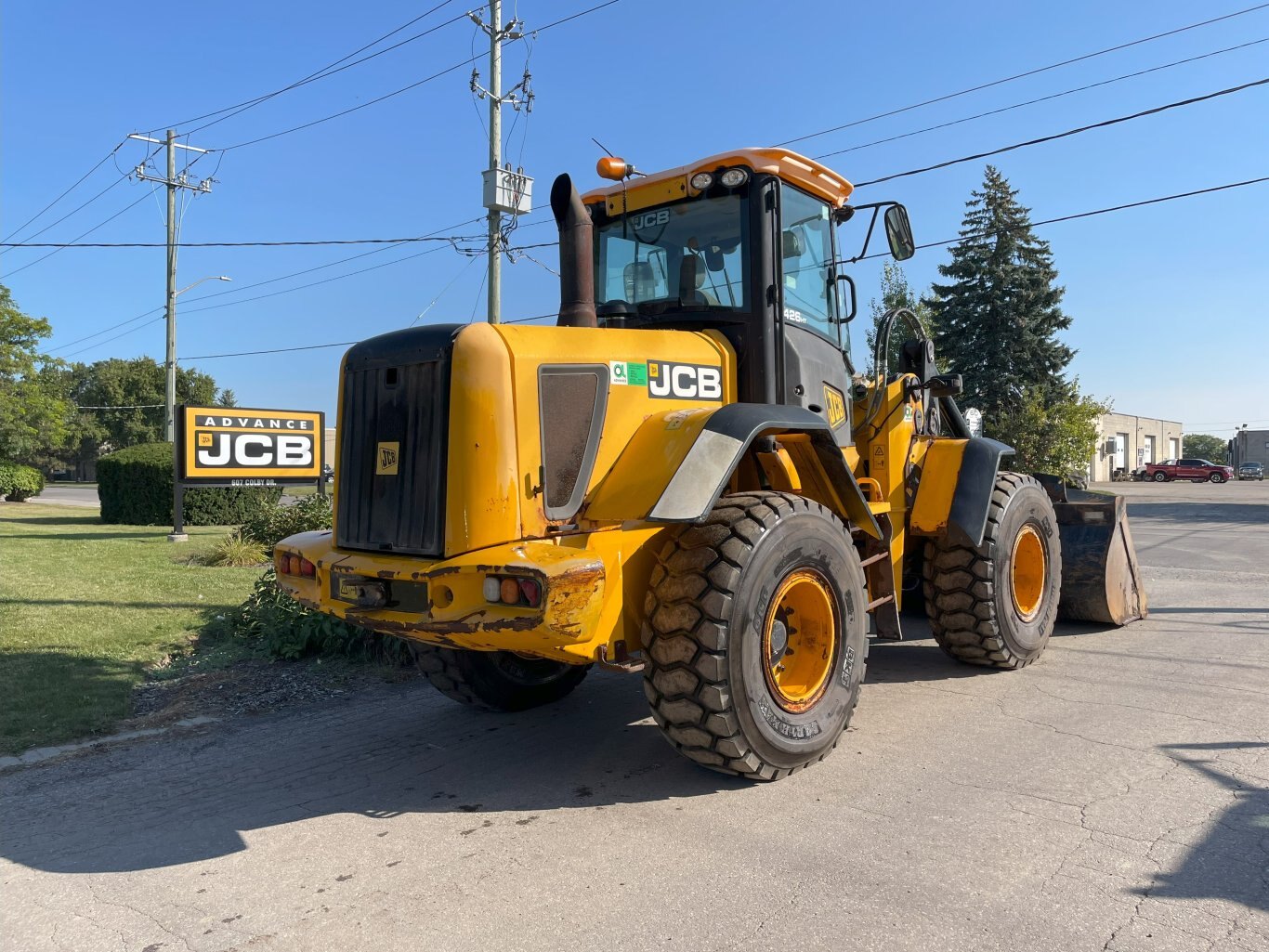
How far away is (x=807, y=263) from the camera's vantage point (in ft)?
17.2

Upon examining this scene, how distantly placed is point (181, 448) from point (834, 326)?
11.7 meters

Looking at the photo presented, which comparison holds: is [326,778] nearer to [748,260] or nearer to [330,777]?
[330,777]

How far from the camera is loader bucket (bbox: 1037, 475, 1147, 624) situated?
729 centimetres

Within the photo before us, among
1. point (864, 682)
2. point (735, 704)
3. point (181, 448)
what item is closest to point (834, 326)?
point (864, 682)

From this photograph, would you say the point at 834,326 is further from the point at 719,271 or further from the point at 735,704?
the point at 735,704

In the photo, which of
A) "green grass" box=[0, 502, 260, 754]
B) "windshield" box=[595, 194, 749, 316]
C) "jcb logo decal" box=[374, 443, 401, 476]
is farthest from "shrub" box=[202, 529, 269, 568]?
"jcb logo decal" box=[374, 443, 401, 476]

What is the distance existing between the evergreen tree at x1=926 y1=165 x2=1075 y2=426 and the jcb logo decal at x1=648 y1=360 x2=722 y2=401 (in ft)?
107

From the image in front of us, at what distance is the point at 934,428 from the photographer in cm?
686

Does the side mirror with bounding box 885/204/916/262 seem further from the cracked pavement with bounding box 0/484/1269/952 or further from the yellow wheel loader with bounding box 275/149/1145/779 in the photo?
the cracked pavement with bounding box 0/484/1269/952

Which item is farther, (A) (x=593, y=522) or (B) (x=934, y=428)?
(B) (x=934, y=428)

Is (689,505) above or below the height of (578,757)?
above

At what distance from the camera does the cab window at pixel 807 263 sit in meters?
4.94

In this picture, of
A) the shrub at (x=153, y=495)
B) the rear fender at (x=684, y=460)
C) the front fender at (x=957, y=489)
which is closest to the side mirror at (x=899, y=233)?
the front fender at (x=957, y=489)

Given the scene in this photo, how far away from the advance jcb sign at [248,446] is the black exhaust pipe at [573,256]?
1089cm
